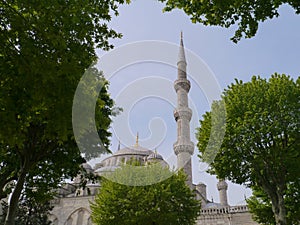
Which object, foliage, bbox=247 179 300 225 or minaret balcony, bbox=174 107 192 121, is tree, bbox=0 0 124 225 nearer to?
foliage, bbox=247 179 300 225

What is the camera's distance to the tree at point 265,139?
16328 mm

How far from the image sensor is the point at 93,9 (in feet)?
25.7

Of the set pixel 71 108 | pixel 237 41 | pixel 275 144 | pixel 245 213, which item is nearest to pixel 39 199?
pixel 71 108

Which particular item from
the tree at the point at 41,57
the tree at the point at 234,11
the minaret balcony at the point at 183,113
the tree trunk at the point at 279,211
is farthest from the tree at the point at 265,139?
the minaret balcony at the point at 183,113

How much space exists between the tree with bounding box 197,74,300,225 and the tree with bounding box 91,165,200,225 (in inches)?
195

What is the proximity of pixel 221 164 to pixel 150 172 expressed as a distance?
25.6 feet

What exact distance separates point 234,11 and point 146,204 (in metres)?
15.5

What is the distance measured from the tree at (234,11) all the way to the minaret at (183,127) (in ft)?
109

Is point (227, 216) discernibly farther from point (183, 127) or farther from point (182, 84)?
point (182, 84)

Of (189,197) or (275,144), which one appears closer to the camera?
(275,144)

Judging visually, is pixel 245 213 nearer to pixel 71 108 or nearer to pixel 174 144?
pixel 174 144

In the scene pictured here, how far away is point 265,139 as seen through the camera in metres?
16.7

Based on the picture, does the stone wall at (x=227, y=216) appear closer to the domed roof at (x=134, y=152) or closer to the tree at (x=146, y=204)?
the tree at (x=146, y=204)

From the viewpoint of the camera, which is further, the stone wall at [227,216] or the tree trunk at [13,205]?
the stone wall at [227,216]
